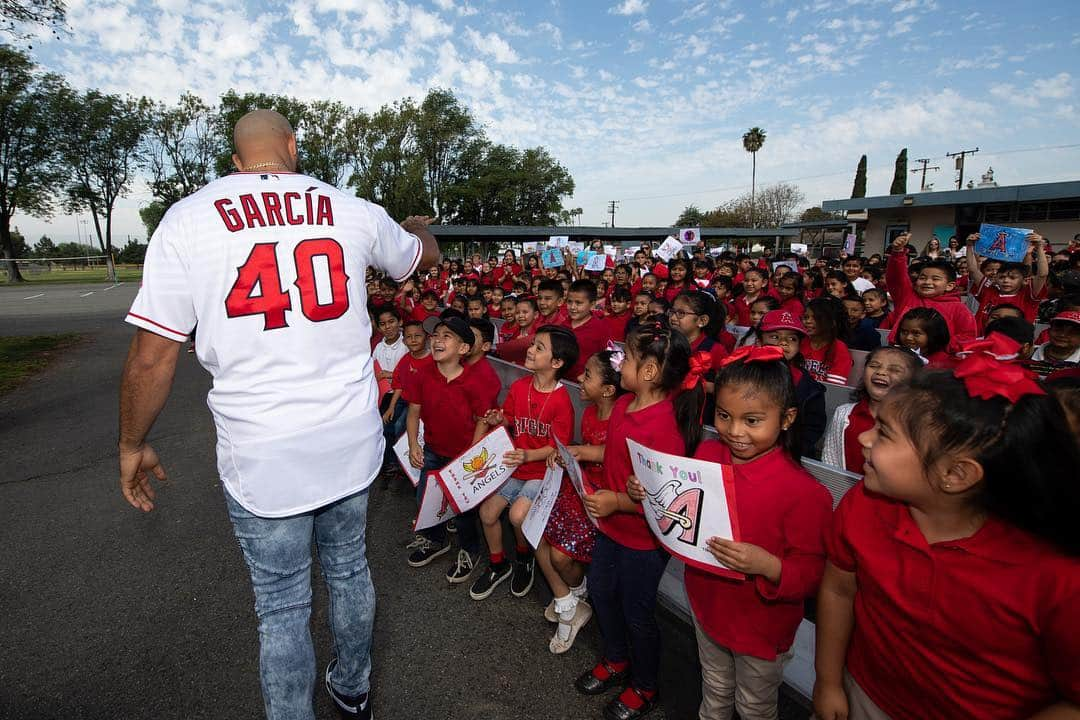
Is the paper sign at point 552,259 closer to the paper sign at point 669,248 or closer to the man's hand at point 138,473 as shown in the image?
the paper sign at point 669,248

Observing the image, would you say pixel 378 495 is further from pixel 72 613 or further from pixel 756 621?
pixel 756 621

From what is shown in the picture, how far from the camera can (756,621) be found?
1.89 m

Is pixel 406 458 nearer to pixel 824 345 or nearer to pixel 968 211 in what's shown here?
pixel 824 345

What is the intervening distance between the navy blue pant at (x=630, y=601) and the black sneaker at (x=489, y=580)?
882 millimetres

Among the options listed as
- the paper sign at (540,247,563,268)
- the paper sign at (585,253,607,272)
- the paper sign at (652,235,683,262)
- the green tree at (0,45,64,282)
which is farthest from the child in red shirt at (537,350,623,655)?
the green tree at (0,45,64,282)

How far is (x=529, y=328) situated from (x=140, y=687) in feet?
14.9

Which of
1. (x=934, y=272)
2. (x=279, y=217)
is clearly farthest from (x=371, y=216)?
(x=934, y=272)

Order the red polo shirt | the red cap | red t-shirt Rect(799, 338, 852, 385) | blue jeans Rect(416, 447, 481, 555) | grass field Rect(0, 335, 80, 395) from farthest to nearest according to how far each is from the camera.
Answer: grass field Rect(0, 335, 80, 395) < red t-shirt Rect(799, 338, 852, 385) < the red cap < blue jeans Rect(416, 447, 481, 555) < the red polo shirt

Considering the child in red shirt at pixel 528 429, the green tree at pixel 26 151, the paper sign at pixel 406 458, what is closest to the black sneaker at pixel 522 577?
the child in red shirt at pixel 528 429

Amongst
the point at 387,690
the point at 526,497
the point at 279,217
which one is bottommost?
the point at 387,690

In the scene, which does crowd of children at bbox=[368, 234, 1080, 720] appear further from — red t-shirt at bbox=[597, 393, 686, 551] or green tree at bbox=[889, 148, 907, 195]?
green tree at bbox=[889, 148, 907, 195]

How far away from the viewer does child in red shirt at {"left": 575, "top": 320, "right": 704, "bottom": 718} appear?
2.33 m

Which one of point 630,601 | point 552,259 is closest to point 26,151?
point 552,259

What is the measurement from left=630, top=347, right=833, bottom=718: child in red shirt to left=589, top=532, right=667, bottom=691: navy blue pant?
1.05 ft
